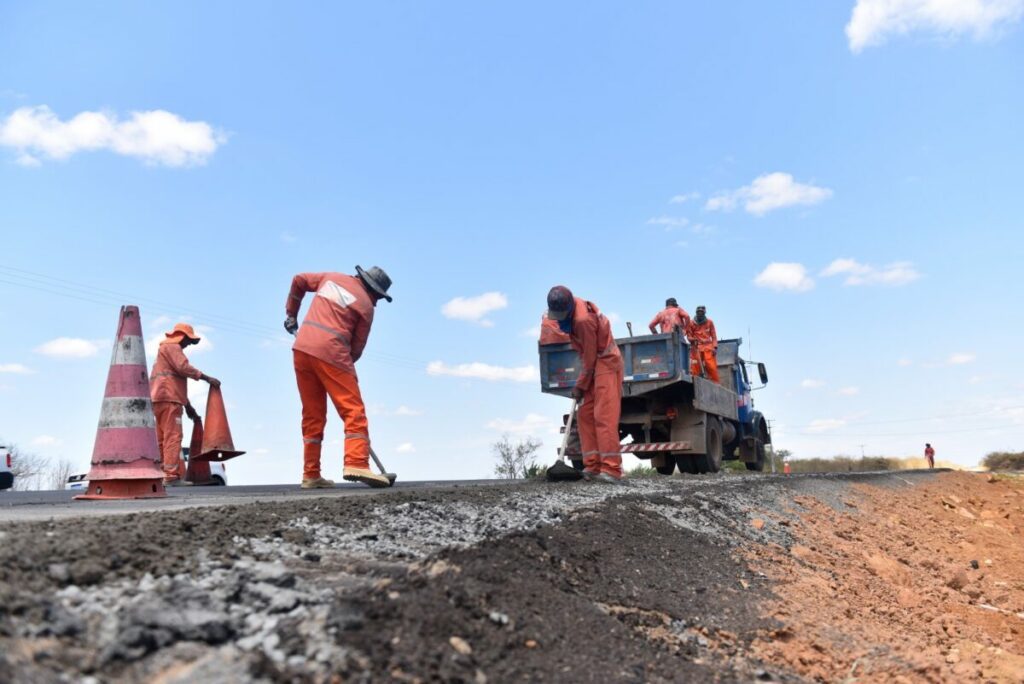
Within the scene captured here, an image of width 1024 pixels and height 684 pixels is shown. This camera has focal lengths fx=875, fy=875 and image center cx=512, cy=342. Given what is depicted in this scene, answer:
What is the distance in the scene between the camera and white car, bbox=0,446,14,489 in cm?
1443

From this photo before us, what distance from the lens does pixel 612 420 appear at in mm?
8398

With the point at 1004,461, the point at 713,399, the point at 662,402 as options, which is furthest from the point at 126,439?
the point at 1004,461

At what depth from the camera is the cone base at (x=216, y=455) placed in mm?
9726

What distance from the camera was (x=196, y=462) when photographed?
1030 cm

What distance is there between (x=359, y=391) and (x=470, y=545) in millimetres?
3483

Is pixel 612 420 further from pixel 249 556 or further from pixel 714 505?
pixel 249 556

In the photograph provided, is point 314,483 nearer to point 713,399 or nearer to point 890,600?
point 890,600

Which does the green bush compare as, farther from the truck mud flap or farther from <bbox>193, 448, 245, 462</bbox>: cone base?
<bbox>193, 448, 245, 462</bbox>: cone base

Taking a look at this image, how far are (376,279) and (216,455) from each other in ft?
12.8

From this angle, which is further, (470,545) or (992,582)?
(992,582)

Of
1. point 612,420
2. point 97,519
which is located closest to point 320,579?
point 97,519

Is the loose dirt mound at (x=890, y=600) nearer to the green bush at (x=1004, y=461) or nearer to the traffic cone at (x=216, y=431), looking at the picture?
the traffic cone at (x=216, y=431)

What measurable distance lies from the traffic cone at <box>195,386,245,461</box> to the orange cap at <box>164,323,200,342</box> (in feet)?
4.04

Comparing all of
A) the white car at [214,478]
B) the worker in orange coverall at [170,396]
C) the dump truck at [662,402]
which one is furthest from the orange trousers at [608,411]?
the white car at [214,478]
